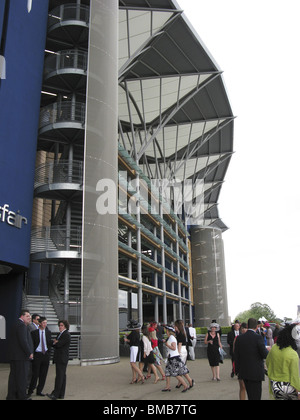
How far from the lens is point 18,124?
18.6 meters

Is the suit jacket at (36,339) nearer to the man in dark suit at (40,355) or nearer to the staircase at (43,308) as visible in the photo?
the man in dark suit at (40,355)

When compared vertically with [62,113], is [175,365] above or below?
below

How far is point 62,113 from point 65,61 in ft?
10.4

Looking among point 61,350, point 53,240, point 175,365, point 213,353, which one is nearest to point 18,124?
point 53,240

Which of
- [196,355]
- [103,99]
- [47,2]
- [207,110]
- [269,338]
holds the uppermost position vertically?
[207,110]

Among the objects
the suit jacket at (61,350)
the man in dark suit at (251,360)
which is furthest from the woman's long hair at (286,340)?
the suit jacket at (61,350)

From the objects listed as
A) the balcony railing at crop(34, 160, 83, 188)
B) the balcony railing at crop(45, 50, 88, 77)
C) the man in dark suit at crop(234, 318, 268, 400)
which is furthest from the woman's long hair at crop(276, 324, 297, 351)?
the balcony railing at crop(45, 50, 88, 77)

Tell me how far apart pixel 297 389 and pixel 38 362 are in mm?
6237

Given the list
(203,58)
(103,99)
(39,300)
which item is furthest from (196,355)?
(203,58)

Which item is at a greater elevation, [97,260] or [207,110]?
[207,110]

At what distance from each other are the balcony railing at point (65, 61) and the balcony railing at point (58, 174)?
5593 mm

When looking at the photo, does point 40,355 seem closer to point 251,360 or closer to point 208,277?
point 251,360
